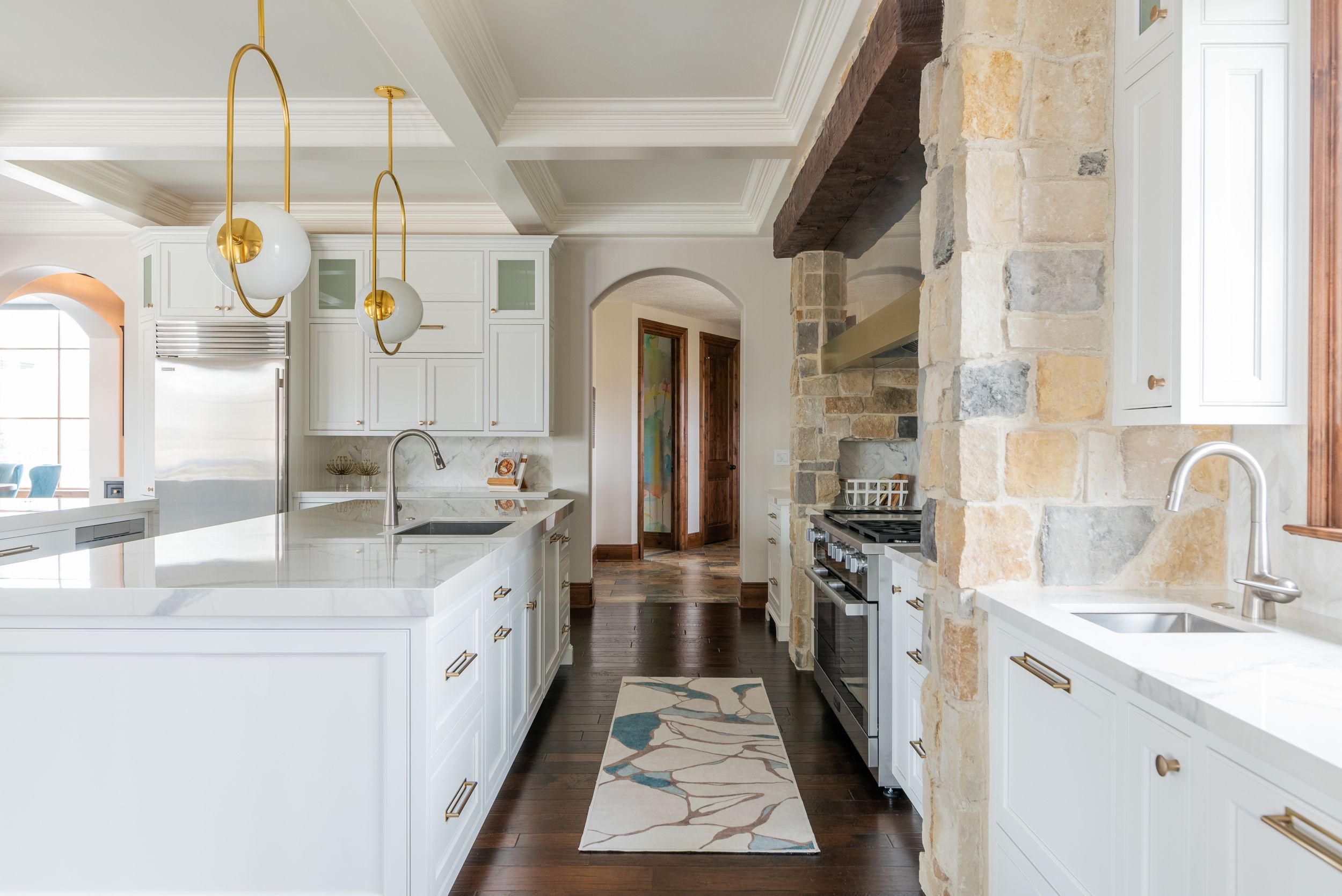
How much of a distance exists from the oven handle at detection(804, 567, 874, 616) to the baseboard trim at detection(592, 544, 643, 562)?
15.4 ft

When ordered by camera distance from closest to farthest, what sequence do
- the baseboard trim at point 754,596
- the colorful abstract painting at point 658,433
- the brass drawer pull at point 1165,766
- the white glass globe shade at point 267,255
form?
the brass drawer pull at point 1165,766, the white glass globe shade at point 267,255, the baseboard trim at point 754,596, the colorful abstract painting at point 658,433

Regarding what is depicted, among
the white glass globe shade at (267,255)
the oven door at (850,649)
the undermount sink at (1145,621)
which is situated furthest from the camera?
the oven door at (850,649)

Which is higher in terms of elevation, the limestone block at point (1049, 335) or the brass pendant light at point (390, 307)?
the brass pendant light at point (390, 307)

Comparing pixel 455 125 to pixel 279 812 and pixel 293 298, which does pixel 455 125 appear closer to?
pixel 293 298

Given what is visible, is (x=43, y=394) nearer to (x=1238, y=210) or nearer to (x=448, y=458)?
(x=448, y=458)

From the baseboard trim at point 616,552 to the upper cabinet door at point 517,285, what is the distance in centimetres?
365

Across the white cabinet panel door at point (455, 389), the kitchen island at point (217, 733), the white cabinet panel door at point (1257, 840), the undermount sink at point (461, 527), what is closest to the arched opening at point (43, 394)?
the white cabinet panel door at point (455, 389)

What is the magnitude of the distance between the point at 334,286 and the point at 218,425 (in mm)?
1120

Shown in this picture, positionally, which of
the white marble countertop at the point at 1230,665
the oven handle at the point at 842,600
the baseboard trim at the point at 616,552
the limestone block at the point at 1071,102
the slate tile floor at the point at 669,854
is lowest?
the slate tile floor at the point at 669,854

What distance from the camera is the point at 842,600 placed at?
9.42 ft

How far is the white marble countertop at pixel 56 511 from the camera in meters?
3.10

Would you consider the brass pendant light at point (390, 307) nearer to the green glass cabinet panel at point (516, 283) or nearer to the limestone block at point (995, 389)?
the green glass cabinet panel at point (516, 283)

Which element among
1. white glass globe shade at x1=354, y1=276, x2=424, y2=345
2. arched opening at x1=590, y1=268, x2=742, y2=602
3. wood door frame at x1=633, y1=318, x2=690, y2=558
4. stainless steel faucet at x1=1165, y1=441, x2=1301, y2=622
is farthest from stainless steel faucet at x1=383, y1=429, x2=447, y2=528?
wood door frame at x1=633, y1=318, x2=690, y2=558

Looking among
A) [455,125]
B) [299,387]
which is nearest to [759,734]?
[455,125]
